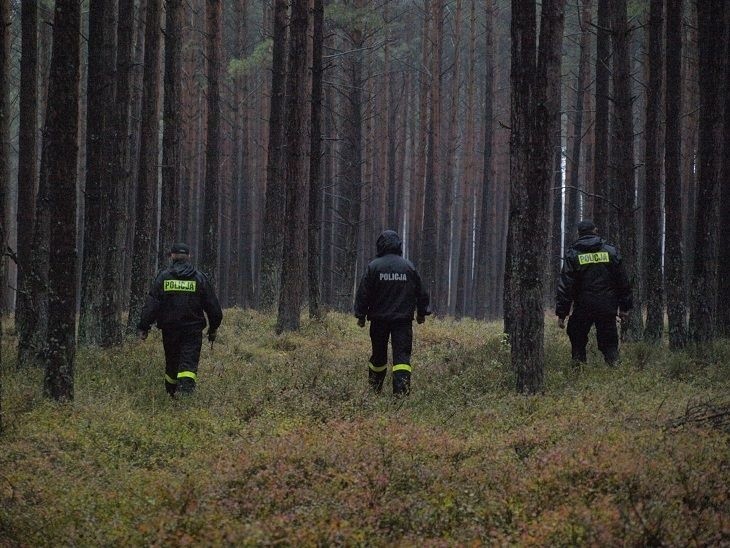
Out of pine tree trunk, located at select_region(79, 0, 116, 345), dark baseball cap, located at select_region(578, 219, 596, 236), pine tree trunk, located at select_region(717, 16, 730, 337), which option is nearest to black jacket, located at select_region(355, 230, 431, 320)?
dark baseball cap, located at select_region(578, 219, 596, 236)

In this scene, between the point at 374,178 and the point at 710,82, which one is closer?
the point at 710,82

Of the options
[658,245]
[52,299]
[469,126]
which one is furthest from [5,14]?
[469,126]

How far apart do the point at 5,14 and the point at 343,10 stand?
13.9m

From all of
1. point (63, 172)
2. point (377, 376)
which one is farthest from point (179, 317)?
point (377, 376)

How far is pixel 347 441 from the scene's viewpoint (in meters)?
7.75

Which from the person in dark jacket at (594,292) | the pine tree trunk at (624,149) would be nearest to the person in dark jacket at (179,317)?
the person in dark jacket at (594,292)

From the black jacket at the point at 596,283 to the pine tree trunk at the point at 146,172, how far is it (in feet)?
28.4

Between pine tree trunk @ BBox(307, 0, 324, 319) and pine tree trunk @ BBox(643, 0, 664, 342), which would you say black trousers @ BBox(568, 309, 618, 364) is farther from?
pine tree trunk @ BBox(307, 0, 324, 319)

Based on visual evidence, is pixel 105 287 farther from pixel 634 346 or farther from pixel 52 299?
pixel 634 346

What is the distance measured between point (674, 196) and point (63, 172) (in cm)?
990

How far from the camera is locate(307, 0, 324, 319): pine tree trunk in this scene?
796 inches

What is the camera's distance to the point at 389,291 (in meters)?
10.9

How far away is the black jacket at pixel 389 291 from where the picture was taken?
10.9 m

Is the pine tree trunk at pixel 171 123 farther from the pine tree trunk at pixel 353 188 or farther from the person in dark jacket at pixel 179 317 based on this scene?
the pine tree trunk at pixel 353 188
